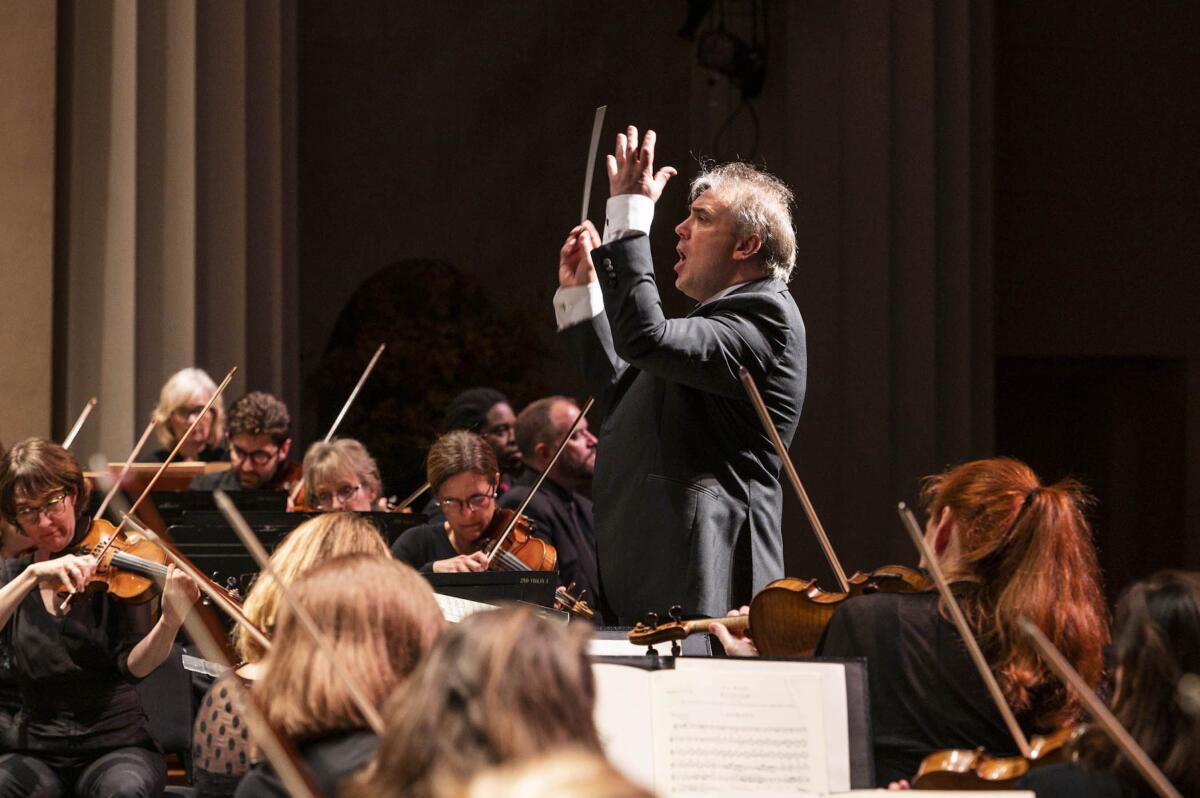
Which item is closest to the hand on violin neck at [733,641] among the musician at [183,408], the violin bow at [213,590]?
the violin bow at [213,590]

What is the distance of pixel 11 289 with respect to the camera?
5141 mm

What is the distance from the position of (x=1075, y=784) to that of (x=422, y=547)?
8.36 ft

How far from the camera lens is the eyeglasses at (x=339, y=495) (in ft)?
14.8

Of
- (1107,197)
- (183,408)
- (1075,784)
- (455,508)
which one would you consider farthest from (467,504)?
(1107,197)

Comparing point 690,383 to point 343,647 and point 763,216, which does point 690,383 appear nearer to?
point 763,216

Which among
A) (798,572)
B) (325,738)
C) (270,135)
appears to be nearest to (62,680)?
(325,738)

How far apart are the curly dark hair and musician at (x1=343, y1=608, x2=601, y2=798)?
12.2 ft

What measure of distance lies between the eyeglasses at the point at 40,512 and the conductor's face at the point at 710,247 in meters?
1.48

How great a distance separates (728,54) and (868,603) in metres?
4.60

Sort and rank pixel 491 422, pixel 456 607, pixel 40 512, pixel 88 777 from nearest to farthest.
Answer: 1. pixel 456 607
2. pixel 88 777
3. pixel 40 512
4. pixel 491 422

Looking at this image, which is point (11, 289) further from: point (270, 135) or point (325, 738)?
point (325, 738)

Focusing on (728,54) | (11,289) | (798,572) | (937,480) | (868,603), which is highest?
(728,54)

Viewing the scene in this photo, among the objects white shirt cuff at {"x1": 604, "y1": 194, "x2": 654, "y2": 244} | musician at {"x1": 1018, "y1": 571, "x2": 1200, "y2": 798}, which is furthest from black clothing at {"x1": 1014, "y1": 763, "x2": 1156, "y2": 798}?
white shirt cuff at {"x1": 604, "y1": 194, "x2": 654, "y2": 244}

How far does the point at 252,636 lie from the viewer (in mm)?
2416
